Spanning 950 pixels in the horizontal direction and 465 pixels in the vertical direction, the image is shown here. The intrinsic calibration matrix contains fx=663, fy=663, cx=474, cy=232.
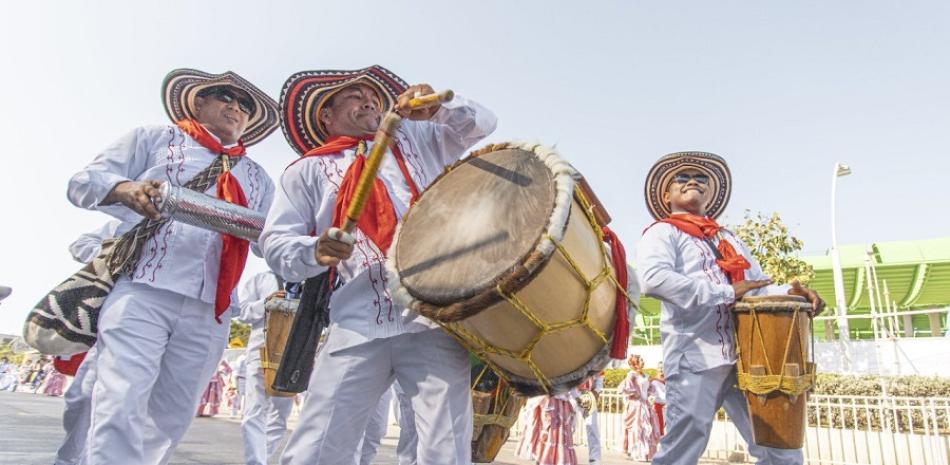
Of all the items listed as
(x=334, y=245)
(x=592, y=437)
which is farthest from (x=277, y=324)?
(x=592, y=437)

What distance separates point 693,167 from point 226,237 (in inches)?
129

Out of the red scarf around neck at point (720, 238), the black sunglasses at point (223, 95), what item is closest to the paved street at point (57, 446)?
the black sunglasses at point (223, 95)

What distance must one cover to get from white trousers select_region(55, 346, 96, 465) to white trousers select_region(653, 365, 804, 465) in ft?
11.0

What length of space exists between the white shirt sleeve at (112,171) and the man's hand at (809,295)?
3.77m

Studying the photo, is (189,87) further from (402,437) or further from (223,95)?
(402,437)

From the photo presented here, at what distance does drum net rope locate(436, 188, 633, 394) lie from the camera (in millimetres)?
2127

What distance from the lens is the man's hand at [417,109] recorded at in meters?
2.34

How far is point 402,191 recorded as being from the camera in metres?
2.65

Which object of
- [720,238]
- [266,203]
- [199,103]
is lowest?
[266,203]

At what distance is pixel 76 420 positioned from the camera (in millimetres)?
3932

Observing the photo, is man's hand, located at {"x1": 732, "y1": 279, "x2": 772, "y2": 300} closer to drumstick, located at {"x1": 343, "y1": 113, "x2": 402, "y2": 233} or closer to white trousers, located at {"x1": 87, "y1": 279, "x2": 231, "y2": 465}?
drumstick, located at {"x1": 343, "y1": 113, "x2": 402, "y2": 233}

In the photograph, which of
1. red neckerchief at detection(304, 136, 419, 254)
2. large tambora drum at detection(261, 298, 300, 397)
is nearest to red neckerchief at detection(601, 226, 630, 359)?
red neckerchief at detection(304, 136, 419, 254)

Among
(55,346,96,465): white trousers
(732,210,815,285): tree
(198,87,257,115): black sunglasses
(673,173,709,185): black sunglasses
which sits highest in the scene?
(732,210,815,285): tree

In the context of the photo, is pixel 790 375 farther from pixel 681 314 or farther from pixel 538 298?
pixel 538 298
